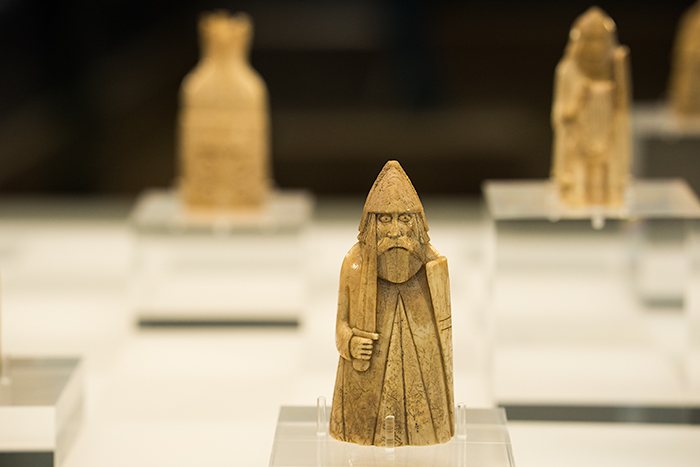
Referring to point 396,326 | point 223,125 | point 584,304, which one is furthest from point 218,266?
point 396,326

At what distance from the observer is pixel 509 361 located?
12.9 feet

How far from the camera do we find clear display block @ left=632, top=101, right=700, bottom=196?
549cm

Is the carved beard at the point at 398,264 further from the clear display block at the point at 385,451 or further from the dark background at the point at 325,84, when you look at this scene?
the dark background at the point at 325,84

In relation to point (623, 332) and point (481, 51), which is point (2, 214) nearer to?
point (481, 51)

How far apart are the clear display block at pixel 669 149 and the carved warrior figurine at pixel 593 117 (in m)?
1.53

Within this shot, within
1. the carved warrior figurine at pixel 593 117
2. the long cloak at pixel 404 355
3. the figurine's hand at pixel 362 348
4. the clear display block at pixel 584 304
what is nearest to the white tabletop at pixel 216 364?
the clear display block at pixel 584 304

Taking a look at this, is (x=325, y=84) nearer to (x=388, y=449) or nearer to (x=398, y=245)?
(x=398, y=245)

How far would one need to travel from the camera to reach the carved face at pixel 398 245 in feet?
9.23

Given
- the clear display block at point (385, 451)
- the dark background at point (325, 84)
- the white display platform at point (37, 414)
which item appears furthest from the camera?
the dark background at point (325, 84)

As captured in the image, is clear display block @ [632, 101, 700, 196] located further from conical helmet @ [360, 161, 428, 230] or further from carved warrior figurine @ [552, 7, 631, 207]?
conical helmet @ [360, 161, 428, 230]

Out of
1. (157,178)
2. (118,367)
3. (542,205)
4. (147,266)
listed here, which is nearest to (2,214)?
(157,178)

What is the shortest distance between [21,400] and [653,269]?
2.92 meters

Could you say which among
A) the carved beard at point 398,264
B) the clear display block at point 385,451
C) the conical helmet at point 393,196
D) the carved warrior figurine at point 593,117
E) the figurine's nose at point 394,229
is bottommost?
the clear display block at point 385,451

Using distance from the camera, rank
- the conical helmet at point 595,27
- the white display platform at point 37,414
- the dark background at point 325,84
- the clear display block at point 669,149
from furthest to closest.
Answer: the dark background at point 325,84 → the clear display block at point 669,149 → the conical helmet at point 595,27 → the white display platform at point 37,414
